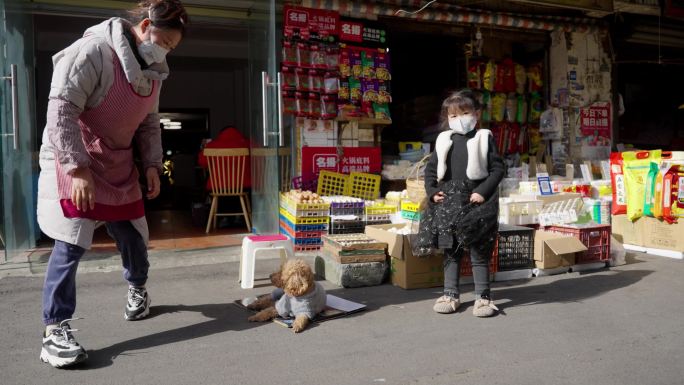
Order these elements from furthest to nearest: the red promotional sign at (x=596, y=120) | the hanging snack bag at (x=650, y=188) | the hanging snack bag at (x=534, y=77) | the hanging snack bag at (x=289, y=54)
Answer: the hanging snack bag at (x=534, y=77) → the red promotional sign at (x=596, y=120) → the hanging snack bag at (x=289, y=54) → the hanging snack bag at (x=650, y=188)

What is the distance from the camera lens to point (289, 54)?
728 centimetres

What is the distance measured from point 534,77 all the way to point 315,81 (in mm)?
4168

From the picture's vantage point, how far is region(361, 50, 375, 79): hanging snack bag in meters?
7.77

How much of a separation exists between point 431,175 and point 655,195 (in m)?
3.27

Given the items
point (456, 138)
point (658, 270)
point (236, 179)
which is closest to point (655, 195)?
point (658, 270)

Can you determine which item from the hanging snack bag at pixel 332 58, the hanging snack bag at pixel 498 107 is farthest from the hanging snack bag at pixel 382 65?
the hanging snack bag at pixel 498 107

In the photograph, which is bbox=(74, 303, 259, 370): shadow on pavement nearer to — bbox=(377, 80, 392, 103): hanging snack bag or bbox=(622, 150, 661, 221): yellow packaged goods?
bbox=(377, 80, 392, 103): hanging snack bag

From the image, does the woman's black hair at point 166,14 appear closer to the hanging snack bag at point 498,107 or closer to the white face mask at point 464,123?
the white face mask at point 464,123

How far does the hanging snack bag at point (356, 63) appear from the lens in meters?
7.69

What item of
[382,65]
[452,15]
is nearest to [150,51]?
[382,65]

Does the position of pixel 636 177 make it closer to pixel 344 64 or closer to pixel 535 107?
pixel 535 107

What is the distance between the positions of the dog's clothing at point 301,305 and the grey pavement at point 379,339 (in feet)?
0.37

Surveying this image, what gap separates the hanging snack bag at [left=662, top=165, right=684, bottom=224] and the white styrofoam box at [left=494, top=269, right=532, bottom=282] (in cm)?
194

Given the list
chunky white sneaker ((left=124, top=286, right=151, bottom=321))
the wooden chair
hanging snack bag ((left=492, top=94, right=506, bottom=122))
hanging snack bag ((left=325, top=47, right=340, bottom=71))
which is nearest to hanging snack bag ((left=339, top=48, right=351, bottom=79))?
hanging snack bag ((left=325, top=47, right=340, bottom=71))
